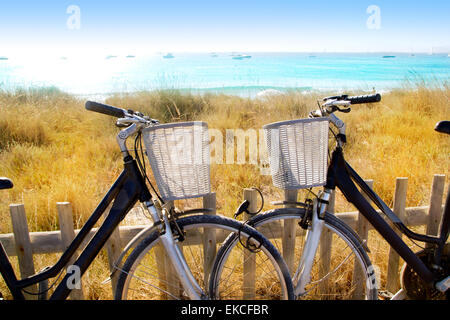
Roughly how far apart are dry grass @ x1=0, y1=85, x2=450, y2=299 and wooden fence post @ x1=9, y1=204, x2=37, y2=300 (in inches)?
19.8

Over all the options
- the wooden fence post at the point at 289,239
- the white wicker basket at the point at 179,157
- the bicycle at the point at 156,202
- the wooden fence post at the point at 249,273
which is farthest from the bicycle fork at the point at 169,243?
the wooden fence post at the point at 289,239

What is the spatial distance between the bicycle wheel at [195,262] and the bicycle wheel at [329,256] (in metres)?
0.13

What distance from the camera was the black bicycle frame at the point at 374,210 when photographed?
1.89 metres

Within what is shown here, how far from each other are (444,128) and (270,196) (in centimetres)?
245

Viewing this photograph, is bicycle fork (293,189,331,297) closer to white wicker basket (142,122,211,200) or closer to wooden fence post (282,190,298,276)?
wooden fence post (282,190,298,276)

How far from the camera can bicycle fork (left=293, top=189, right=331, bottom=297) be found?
1.87 m

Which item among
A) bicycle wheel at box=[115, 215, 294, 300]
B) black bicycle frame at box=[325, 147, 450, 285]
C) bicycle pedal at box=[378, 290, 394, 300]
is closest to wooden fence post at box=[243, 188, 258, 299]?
bicycle wheel at box=[115, 215, 294, 300]

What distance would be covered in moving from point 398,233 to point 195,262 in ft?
5.04

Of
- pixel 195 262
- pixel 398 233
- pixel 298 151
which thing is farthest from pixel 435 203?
pixel 195 262

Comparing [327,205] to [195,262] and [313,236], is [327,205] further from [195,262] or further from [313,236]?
[195,262]

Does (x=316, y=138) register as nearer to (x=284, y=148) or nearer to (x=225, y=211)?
(x=284, y=148)

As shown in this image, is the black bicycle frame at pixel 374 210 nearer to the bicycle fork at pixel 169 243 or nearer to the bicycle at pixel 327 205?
the bicycle at pixel 327 205
